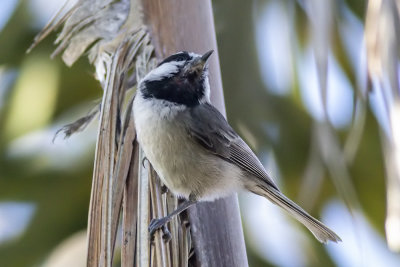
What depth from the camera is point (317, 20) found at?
197cm

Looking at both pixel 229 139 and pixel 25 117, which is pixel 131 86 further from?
pixel 25 117

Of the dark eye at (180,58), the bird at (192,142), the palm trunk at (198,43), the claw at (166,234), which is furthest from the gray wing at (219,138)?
the claw at (166,234)

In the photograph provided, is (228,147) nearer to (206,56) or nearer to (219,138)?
(219,138)

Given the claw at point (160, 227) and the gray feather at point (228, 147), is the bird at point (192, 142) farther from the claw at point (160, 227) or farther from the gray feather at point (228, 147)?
the claw at point (160, 227)

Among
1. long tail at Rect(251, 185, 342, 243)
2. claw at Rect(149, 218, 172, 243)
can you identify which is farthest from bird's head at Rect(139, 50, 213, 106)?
claw at Rect(149, 218, 172, 243)

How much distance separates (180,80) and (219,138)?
0.83 ft

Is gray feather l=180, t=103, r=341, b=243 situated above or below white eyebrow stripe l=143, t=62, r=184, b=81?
below

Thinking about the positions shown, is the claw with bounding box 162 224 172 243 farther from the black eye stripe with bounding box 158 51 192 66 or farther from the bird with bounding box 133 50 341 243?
the black eye stripe with bounding box 158 51 192 66

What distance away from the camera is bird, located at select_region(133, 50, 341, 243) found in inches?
87.4

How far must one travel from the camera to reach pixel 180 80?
96.2 inches

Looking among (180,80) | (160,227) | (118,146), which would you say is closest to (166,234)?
(160,227)

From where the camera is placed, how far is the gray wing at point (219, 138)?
7.99ft

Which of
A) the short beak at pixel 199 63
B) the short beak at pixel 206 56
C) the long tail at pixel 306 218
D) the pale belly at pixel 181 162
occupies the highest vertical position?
the short beak at pixel 199 63

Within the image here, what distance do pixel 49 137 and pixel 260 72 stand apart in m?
1.01
